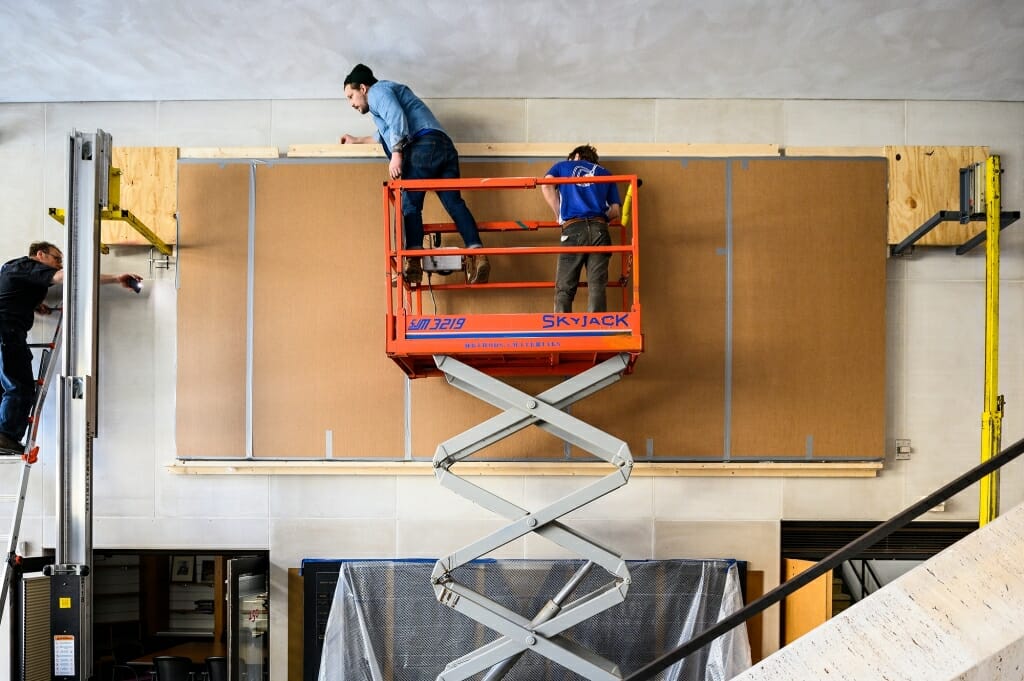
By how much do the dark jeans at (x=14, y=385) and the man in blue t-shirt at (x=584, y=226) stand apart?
140 inches

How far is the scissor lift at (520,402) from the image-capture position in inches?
144

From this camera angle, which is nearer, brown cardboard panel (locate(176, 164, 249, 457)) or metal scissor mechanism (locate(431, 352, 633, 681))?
metal scissor mechanism (locate(431, 352, 633, 681))

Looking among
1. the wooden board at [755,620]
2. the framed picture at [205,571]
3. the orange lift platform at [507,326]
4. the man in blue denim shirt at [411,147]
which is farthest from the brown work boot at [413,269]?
the framed picture at [205,571]

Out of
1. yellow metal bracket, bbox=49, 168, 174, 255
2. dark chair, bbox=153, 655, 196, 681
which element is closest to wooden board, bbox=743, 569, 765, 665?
dark chair, bbox=153, 655, 196, 681

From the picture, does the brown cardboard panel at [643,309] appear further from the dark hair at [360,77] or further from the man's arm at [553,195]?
the dark hair at [360,77]

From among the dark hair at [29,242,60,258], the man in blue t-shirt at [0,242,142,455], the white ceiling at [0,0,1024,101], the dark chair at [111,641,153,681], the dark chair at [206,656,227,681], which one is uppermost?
the white ceiling at [0,0,1024,101]

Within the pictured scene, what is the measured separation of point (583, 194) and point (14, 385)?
3.89 m

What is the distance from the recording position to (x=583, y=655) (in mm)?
3979

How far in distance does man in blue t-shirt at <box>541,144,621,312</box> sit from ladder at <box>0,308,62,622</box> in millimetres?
3326

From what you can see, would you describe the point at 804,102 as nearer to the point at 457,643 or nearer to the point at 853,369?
the point at 853,369

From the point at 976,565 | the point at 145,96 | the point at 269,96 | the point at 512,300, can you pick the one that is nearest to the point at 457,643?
the point at 512,300

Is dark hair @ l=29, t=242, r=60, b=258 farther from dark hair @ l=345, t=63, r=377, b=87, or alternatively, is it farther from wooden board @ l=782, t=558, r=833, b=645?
wooden board @ l=782, t=558, r=833, b=645

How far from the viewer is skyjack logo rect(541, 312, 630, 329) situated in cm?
367

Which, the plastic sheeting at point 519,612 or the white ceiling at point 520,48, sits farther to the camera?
the plastic sheeting at point 519,612
